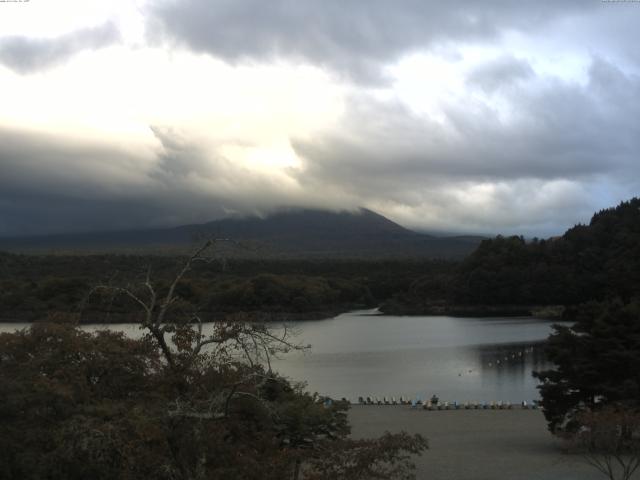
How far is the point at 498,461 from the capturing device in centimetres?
1709

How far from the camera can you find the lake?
33.8 meters

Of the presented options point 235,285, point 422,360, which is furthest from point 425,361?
point 235,285

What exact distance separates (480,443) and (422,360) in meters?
25.0

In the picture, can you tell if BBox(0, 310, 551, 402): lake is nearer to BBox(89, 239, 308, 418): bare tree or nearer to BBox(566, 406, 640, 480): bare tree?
BBox(566, 406, 640, 480): bare tree

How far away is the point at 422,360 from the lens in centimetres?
4466

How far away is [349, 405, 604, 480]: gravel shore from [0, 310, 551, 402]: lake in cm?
434

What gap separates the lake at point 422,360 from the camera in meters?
33.8

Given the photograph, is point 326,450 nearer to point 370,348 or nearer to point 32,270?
point 370,348

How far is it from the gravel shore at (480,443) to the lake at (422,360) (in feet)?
14.3

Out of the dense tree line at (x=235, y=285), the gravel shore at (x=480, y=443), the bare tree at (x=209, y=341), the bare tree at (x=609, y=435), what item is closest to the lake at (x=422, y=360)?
the gravel shore at (x=480, y=443)

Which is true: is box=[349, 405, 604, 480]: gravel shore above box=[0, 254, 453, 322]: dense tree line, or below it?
below

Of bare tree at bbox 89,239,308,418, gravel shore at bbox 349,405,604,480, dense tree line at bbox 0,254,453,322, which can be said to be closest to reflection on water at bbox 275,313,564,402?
gravel shore at bbox 349,405,604,480

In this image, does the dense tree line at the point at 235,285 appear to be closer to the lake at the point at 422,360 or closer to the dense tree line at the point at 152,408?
the lake at the point at 422,360

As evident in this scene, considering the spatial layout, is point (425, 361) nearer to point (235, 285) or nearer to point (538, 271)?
point (235, 285)
